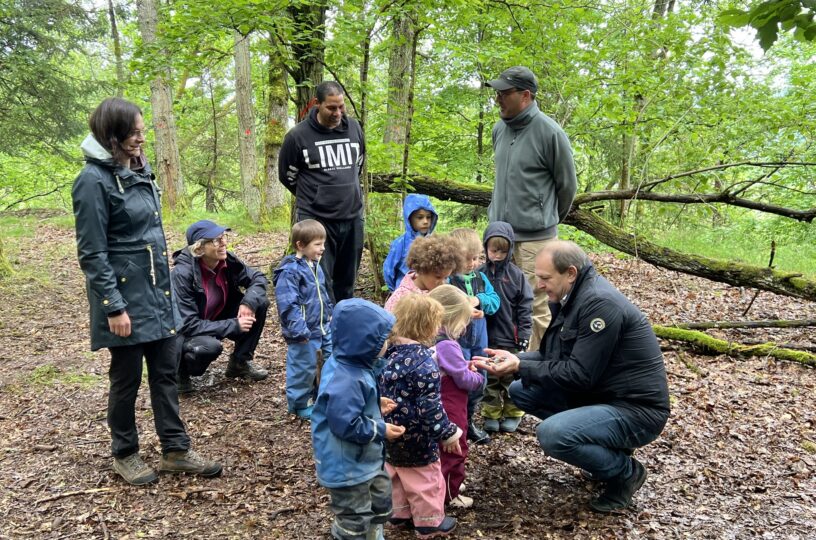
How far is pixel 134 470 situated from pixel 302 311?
55.4 inches

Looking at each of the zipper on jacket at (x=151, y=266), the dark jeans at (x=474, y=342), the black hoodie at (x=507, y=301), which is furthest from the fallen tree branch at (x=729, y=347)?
the zipper on jacket at (x=151, y=266)

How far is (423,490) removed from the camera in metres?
2.67

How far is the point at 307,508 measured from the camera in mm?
2953

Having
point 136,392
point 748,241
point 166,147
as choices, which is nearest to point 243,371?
point 136,392

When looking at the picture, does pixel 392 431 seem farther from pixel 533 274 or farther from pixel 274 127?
pixel 274 127

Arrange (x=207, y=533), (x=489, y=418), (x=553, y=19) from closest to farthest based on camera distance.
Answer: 1. (x=207, y=533)
2. (x=489, y=418)
3. (x=553, y=19)

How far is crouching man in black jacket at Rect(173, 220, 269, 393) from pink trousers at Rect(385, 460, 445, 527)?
6.82 ft

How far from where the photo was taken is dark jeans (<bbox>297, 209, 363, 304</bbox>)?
14.9 feet

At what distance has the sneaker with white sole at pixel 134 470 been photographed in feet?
10.1

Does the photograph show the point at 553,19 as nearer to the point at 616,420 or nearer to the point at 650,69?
the point at 650,69

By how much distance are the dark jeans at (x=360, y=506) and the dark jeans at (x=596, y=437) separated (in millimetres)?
978

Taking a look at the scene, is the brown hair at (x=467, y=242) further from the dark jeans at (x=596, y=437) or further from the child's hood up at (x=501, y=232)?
the dark jeans at (x=596, y=437)

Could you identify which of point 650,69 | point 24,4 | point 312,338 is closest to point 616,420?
point 312,338

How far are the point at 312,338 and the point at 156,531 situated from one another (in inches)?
61.7
